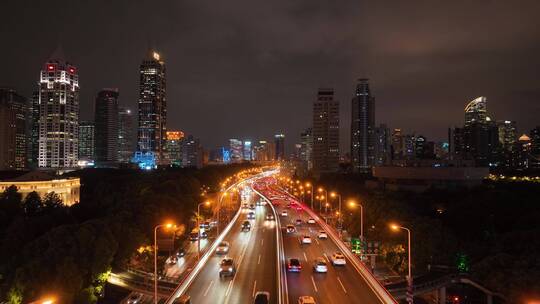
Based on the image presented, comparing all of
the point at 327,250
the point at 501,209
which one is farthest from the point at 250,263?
the point at 501,209

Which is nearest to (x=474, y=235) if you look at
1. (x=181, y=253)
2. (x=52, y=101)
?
(x=181, y=253)

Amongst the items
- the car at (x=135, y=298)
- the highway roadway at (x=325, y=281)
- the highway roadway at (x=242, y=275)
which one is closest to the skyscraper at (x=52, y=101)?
the highway roadway at (x=242, y=275)

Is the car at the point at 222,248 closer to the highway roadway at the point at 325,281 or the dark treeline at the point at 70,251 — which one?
the highway roadway at the point at 325,281

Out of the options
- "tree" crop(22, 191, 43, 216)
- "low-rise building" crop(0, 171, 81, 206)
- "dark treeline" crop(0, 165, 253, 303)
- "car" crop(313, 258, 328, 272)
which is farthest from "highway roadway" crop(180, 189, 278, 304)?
"low-rise building" crop(0, 171, 81, 206)

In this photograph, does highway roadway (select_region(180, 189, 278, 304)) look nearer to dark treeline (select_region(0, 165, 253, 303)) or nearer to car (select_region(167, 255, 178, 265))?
car (select_region(167, 255, 178, 265))

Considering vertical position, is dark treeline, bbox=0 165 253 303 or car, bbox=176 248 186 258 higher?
dark treeline, bbox=0 165 253 303

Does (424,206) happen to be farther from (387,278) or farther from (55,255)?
(55,255)

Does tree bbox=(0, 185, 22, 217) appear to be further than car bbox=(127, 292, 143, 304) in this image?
Yes
